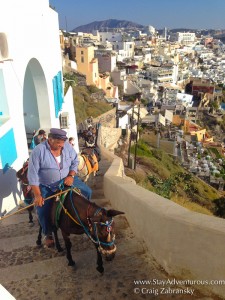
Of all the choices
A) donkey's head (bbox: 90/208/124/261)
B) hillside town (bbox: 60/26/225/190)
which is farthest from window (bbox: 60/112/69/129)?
hillside town (bbox: 60/26/225/190)

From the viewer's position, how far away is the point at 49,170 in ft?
13.6

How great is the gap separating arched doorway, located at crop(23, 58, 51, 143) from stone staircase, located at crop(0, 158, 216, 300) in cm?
562

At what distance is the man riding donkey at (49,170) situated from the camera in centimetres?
399

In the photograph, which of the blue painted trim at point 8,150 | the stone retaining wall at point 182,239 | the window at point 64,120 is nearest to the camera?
the stone retaining wall at point 182,239

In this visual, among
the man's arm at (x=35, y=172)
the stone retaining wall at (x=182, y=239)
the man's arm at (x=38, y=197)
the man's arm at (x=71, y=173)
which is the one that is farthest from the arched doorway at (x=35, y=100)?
the stone retaining wall at (x=182, y=239)

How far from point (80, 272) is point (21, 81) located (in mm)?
5010

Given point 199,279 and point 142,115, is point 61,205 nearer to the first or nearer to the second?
point 199,279

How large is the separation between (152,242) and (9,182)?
160 inches

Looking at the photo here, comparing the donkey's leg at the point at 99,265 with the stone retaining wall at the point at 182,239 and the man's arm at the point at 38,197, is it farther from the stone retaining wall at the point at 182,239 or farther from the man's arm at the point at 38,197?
the man's arm at the point at 38,197

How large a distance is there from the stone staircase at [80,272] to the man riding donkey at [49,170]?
43 cm

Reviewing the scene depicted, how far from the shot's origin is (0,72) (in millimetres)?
6086

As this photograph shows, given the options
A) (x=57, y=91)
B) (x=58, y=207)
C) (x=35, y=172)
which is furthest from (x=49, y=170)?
(x=57, y=91)

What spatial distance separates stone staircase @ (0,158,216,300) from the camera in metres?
3.52

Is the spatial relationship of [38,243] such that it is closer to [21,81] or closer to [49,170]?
[49,170]
